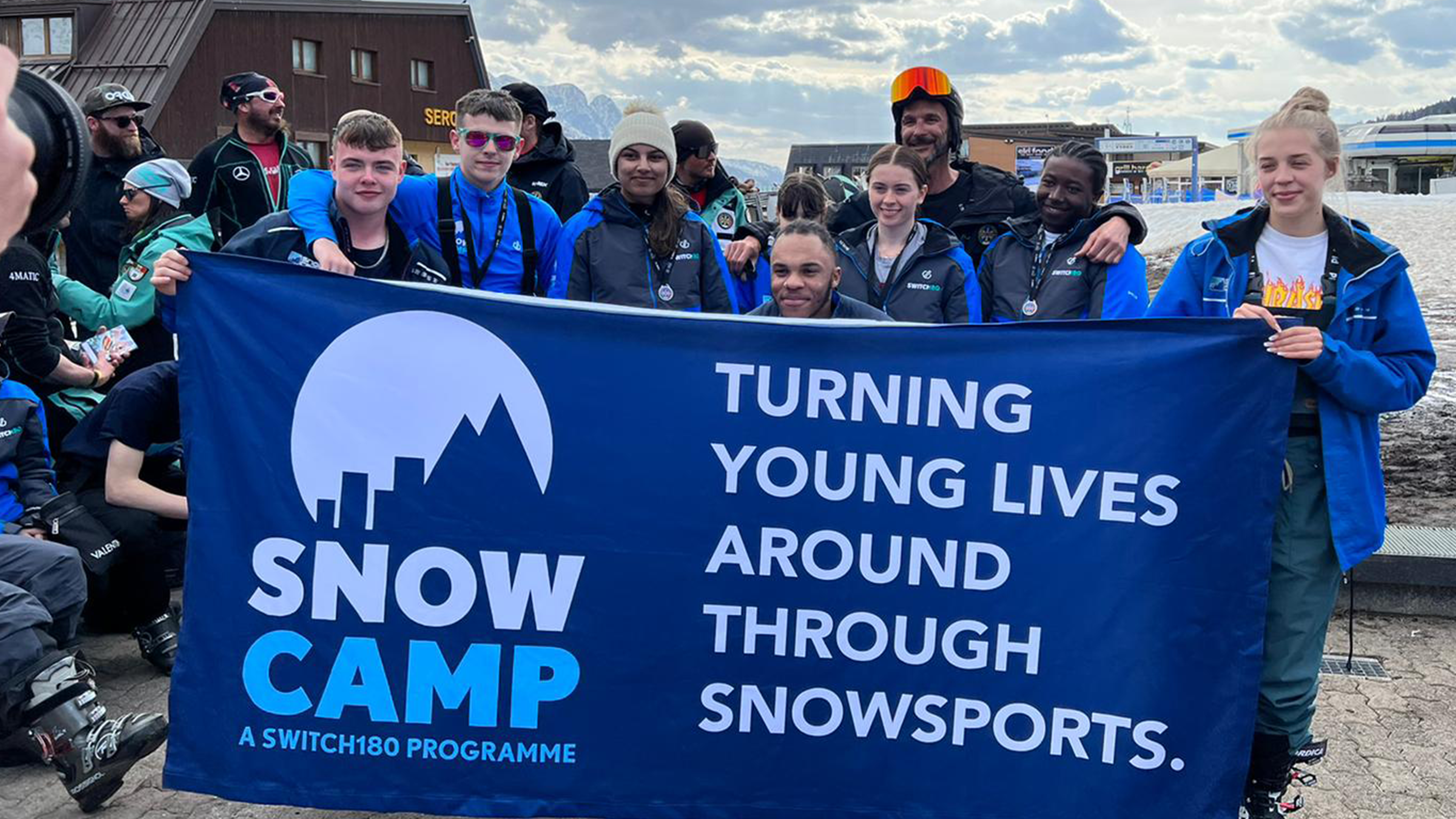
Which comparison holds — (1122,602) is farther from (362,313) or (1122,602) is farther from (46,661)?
(46,661)

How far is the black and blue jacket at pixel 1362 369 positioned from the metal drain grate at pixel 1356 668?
1811 mm

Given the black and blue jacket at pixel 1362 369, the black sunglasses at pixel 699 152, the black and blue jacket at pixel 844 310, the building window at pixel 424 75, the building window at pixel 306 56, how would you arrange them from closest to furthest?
the black and blue jacket at pixel 1362 369 < the black and blue jacket at pixel 844 310 < the black sunglasses at pixel 699 152 < the building window at pixel 306 56 < the building window at pixel 424 75

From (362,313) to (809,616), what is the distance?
1.37m

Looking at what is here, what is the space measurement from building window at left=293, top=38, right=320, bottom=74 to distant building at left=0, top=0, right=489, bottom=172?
4 cm

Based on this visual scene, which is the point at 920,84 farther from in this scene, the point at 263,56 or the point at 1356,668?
the point at 263,56

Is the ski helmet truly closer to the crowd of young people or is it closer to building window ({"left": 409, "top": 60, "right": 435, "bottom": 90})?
the crowd of young people

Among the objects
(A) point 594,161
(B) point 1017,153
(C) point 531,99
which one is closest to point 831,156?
(B) point 1017,153

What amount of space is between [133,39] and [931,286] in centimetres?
3401

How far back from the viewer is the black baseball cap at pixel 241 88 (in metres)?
6.63

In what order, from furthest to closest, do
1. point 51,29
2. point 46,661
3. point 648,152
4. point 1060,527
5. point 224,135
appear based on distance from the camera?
point 51,29 < point 224,135 < point 648,152 < point 46,661 < point 1060,527

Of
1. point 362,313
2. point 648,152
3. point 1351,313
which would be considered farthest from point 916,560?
point 648,152

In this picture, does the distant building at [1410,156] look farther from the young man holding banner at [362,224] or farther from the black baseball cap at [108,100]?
the young man holding banner at [362,224]

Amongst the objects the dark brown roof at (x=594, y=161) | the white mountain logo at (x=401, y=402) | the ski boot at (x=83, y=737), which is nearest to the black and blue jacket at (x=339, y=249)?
the white mountain logo at (x=401, y=402)

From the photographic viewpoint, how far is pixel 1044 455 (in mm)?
3150
